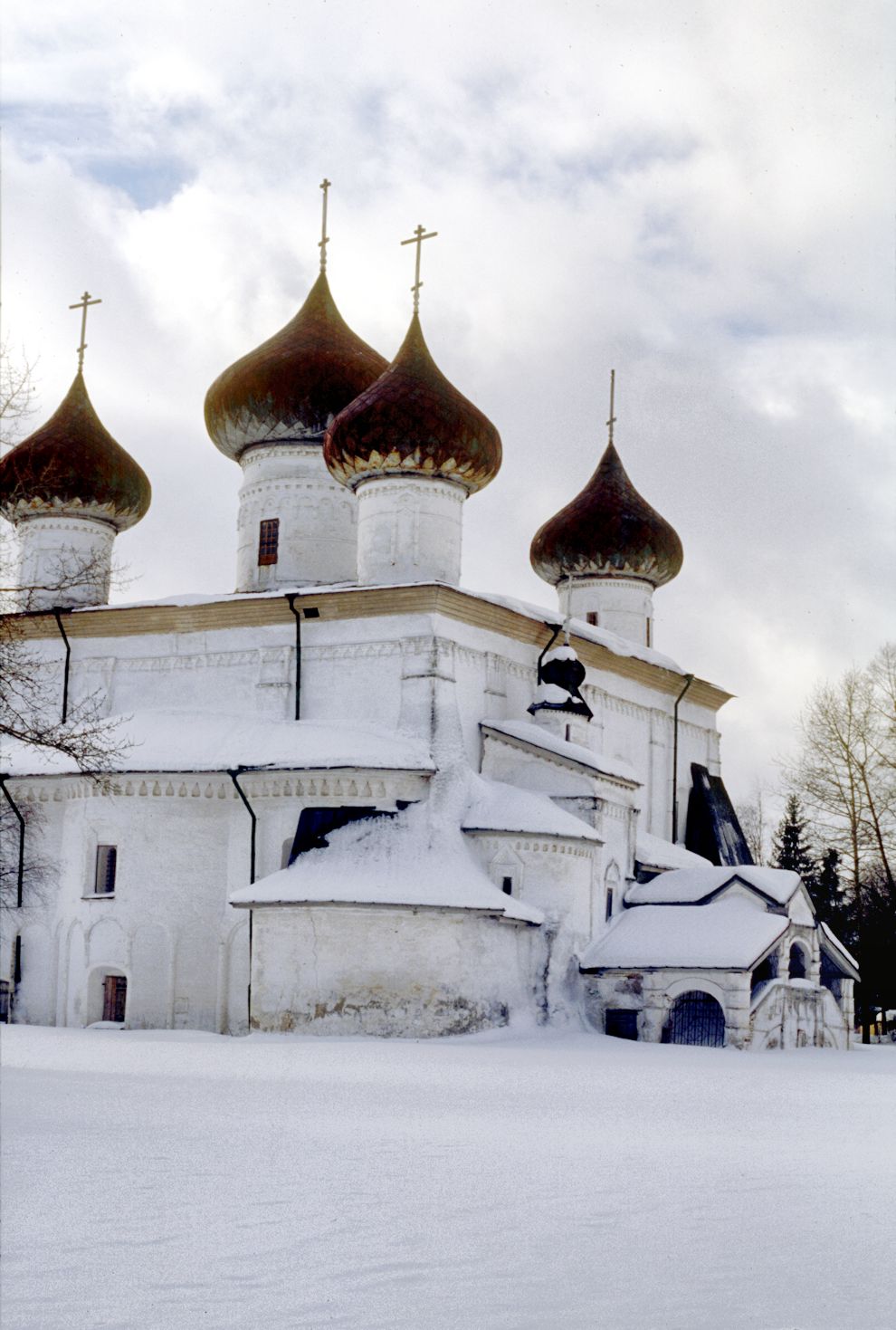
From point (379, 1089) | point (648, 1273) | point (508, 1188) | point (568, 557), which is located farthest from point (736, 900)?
point (648, 1273)

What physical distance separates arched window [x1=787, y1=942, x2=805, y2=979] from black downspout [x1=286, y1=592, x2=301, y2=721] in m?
7.27

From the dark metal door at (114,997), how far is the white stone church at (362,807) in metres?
0.03

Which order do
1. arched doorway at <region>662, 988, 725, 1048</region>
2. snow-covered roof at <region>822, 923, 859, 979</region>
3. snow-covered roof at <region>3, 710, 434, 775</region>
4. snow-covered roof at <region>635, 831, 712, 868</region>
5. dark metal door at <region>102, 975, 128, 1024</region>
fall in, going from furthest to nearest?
1. snow-covered roof at <region>635, 831, 712, 868</region>
2. snow-covered roof at <region>822, 923, 859, 979</region>
3. dark metal door at <region>102, 975, 128, 1024</region>
4. snow-covered roof at <region>3, 710, 434, 775</region>
5. arched doorway at <region>662, 988, 725, 1048</region>

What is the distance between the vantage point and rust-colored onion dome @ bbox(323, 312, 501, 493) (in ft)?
74.1

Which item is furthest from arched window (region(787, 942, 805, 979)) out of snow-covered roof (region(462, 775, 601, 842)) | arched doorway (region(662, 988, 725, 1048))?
snow-covered roof (region(462, 775, 601, 842))

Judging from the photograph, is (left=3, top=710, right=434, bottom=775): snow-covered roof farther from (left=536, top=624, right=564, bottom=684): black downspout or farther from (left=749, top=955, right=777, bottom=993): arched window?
(left=749, top=955, right=777, bottom=993): arched window

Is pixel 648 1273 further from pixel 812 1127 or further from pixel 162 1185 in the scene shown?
pixel 812 1127

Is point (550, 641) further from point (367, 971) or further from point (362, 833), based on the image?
point (367, 971)

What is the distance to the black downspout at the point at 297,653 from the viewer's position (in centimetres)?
2216

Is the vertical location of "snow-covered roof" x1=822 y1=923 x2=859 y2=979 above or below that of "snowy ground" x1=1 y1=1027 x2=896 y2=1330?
above

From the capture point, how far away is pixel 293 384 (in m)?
24.9

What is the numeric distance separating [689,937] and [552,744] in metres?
3.01

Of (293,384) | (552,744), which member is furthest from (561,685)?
(293,384)

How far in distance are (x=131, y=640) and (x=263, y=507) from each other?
3.04 metres
